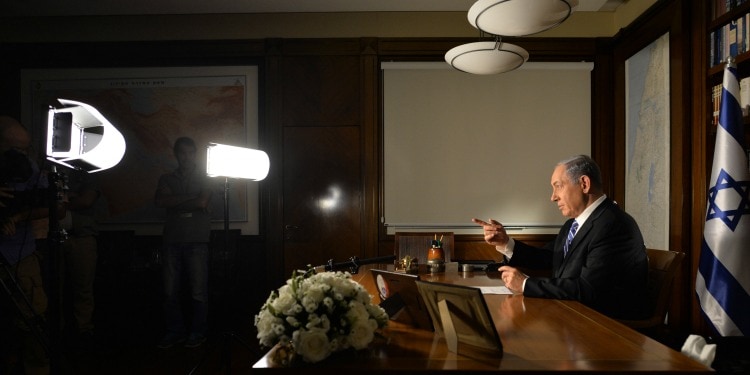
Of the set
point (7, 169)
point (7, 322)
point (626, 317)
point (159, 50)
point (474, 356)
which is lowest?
point (7, 322)

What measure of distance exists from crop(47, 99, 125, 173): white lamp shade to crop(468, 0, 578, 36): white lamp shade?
69.9 inches

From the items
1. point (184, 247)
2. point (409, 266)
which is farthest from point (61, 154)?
point (184, 247)

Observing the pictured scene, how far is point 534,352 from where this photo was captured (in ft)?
4.16

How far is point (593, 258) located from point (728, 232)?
3.83 feet

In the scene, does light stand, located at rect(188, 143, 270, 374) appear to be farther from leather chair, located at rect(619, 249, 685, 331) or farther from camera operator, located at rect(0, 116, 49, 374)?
leather chair, located at rect(619, 249, 685, 331)

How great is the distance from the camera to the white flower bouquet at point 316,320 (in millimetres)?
1155

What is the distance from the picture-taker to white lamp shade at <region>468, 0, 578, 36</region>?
198 cm

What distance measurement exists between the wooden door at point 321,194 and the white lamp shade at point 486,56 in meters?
1.91

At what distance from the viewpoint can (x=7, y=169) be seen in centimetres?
220

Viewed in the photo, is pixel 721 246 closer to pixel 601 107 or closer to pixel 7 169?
pixel 601 107

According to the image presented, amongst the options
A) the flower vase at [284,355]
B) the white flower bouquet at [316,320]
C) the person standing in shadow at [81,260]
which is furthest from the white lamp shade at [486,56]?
the person standing in shadow at [81,260]

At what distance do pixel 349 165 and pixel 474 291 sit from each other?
11.5 ft

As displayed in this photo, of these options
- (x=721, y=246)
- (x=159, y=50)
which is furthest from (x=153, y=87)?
(x=721, y=246)

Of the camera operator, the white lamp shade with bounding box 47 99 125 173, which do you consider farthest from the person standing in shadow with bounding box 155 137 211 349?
the white lamp shade with bounding box 47 99 125 173
